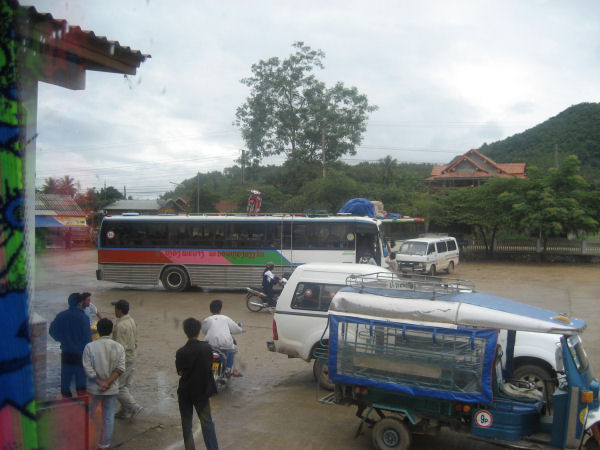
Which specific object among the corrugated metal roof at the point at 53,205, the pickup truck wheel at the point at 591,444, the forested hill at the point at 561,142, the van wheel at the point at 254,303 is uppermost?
the forested hill at the point at 561,142

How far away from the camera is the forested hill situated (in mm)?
55062

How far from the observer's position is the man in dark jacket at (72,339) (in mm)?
6051

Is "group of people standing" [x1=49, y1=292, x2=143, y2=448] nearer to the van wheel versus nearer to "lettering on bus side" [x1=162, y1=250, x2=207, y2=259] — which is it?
the van wheel

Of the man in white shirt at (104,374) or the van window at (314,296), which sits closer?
the man in white shirt at (104,374)

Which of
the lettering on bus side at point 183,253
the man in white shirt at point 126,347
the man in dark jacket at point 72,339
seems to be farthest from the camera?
the lettering on bus side at point 183,253

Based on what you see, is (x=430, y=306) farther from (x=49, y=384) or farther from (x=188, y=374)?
(x=49, y=384)

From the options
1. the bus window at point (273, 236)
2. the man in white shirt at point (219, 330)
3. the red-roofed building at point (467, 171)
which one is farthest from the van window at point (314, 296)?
the red-roofed building at point (467, 171)

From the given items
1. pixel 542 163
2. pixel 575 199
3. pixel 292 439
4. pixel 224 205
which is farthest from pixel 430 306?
pixel 542 163

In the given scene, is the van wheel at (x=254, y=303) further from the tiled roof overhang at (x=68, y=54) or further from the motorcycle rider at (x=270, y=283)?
the tiled roof overhang at (x=68, y=54)

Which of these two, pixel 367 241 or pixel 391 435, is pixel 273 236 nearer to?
pixel 367 241

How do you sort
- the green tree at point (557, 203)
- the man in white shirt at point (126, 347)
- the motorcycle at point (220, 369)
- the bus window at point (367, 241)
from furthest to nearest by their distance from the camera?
the green tree at point (557, 203) < the bus window at point (367, 241) < the motorcycle at point (220, 369) < the man in white shirt at point (126, 347)

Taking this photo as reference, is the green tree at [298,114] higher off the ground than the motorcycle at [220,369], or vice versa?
the green tree at [298,114]

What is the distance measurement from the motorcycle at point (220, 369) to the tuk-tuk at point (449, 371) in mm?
2342

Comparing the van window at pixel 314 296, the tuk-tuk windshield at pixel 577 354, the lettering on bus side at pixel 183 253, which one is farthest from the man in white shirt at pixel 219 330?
the lettering on bus side at pixel 183 253
